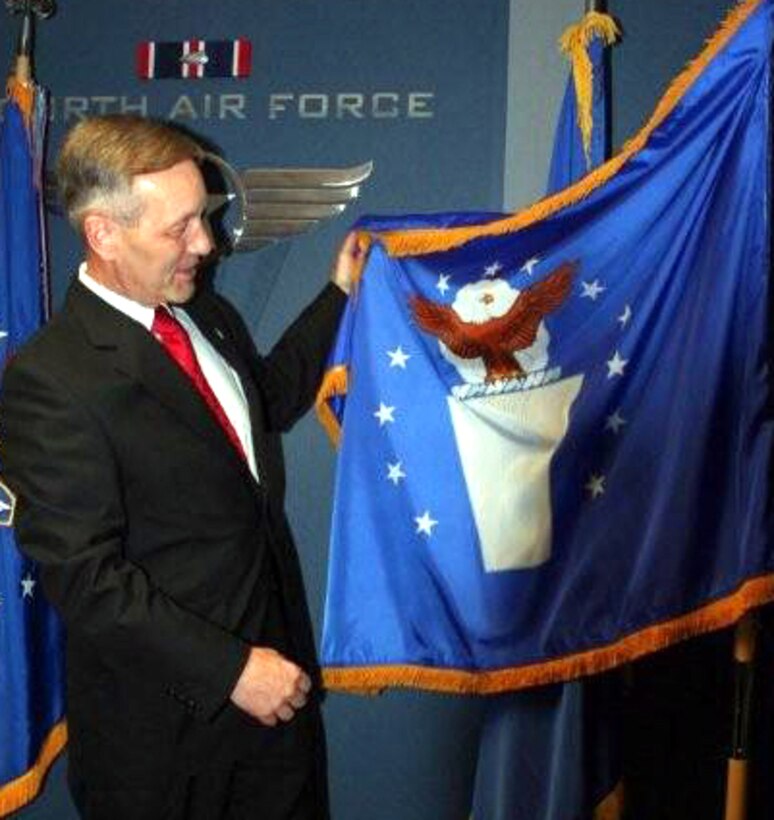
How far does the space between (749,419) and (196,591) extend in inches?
40.4

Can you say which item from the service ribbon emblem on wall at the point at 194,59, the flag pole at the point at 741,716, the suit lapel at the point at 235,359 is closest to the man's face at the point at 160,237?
the suit lapel at the point at 235,359

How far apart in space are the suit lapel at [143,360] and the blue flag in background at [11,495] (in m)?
0.51

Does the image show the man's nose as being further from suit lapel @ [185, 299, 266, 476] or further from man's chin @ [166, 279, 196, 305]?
suit lapel @ [185, 299, 266, 476]

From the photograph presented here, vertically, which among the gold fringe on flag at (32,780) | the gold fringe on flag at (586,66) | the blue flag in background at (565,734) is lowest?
the gold fringe on flag at (32,780)

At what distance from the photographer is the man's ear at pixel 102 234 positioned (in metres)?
1.69

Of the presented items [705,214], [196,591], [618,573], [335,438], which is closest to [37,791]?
[196,591]

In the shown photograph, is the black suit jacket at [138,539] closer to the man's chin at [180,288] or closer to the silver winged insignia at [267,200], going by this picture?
the man's chin at [180,288]

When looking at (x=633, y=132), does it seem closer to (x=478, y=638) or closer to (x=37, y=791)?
(x=478, y=638)

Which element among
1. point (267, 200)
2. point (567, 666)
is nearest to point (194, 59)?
point (267, 200)

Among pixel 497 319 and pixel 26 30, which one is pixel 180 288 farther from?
pixel 26 30

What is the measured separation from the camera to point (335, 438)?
2.16 metres

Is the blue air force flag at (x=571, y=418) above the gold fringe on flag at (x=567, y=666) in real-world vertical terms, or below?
above

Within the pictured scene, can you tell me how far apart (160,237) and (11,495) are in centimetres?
81

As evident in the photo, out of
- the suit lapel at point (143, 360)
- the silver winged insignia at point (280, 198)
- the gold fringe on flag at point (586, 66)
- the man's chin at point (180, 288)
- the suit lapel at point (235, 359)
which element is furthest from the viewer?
the silver winged insignia at point (280, 198)
